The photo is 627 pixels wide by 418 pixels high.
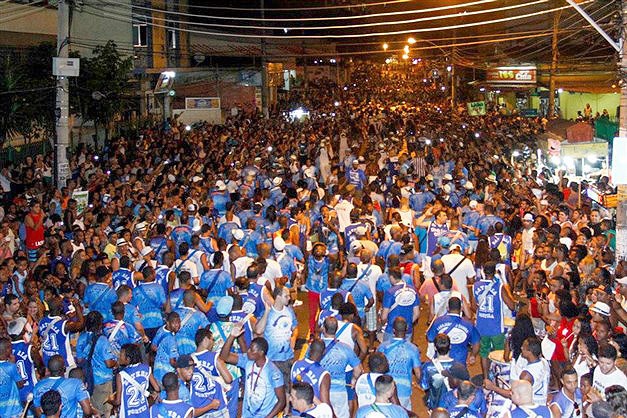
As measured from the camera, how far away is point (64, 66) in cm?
1614

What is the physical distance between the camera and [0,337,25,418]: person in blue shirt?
7621 mm

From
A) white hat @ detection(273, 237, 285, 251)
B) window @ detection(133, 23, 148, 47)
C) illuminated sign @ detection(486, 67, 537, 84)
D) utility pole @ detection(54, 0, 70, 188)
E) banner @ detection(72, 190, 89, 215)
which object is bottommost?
white hat @ detection(273, 237, 285, 251)

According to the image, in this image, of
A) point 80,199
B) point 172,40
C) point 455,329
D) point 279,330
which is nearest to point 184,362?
point 279,330

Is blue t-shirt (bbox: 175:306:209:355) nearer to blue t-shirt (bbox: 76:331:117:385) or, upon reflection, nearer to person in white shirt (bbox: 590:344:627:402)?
blue t-shirt (bbox: 76:331:117:385)

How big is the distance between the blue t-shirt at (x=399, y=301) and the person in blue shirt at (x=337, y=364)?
75.1 inches

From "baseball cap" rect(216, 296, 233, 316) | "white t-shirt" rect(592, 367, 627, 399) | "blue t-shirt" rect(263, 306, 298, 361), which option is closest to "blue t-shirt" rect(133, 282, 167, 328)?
"baseball cap" rect(216, 296, 233, 316)

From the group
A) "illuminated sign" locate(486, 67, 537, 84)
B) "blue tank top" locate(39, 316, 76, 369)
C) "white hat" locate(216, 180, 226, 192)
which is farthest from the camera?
"illuminated sign" locate(486, 67, 537, 84)

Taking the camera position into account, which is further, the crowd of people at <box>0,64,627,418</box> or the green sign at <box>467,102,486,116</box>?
the green sign at <box>467,102,486,116</box>

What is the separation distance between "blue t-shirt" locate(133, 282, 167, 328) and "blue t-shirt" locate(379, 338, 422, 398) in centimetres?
320

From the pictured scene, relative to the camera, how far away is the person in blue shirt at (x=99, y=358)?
327 inches

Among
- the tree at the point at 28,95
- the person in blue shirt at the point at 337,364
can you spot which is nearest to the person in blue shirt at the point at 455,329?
the person in blue shirt at the point at 337,364

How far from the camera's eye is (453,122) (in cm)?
3362

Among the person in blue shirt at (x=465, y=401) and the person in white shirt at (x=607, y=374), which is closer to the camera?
the person in blue shirt at (x=465, y=401)

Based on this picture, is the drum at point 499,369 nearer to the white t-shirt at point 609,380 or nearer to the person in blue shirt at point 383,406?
the white t-shirt at point 609,380
